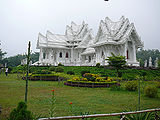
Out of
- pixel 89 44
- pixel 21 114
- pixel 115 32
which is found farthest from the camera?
pixel 89 44

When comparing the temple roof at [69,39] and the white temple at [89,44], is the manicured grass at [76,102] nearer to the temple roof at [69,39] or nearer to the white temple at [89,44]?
the white temple at [89,44]

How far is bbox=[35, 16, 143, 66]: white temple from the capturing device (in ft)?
97.2

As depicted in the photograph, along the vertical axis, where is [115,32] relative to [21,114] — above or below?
above

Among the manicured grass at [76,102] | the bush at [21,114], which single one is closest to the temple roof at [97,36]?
the manicured grass at [76,102]

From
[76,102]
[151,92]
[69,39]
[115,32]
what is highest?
[69,39]

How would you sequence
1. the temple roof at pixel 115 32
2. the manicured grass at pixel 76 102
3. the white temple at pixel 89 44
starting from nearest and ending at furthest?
the manicured grass at pixel 76 102 < the temple roof at pixel 115 32 < the white temple at pixel 89 44

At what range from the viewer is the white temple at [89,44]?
29.6 meters

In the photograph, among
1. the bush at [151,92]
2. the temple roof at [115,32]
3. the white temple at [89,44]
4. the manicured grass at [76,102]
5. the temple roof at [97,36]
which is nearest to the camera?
the manicured grass at [76,102]

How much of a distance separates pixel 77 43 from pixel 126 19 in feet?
58.7

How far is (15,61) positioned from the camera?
58.0m

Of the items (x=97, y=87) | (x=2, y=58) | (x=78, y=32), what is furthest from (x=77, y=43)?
(x=97, y=87)

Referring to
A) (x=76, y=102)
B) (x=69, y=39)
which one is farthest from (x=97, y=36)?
(x=76, y=102)

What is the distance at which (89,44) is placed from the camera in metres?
40.1

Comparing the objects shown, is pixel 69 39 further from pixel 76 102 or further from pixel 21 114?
pixel 21 114
